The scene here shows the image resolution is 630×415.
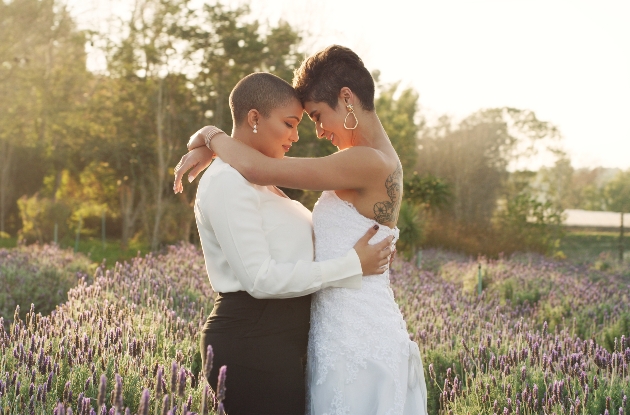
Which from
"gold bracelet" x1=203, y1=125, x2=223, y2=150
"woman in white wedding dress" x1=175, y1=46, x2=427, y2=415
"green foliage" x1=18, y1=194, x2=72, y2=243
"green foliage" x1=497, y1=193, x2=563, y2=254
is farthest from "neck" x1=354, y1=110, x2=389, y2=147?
"green foliage" x1=18, y1=194, x2=72, y2=243

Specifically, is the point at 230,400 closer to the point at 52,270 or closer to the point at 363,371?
the point at 363,371

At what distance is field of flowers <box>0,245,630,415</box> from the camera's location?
2961 mm

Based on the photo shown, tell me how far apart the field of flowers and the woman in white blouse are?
0.21m

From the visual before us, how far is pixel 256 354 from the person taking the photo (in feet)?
7.69

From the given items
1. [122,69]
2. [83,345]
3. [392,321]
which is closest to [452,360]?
[392,321]

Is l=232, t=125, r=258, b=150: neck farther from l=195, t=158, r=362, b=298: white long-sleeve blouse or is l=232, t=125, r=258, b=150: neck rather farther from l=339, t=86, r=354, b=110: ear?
l=339, t=86, r=354, b=110: ear

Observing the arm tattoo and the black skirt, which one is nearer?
the black skirt

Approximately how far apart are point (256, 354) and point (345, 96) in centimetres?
111

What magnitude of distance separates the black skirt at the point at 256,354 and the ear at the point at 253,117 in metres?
0.70

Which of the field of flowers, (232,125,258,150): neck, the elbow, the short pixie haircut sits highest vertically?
the short pixie haircut

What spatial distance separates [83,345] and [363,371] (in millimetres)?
1693

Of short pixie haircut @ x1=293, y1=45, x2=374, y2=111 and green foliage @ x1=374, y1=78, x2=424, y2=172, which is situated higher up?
green foliage @ x1=374, y1=78, x2=424, y2=172

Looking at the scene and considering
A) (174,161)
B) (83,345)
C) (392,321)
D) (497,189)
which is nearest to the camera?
(392,321)

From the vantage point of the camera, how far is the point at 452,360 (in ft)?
15.7
